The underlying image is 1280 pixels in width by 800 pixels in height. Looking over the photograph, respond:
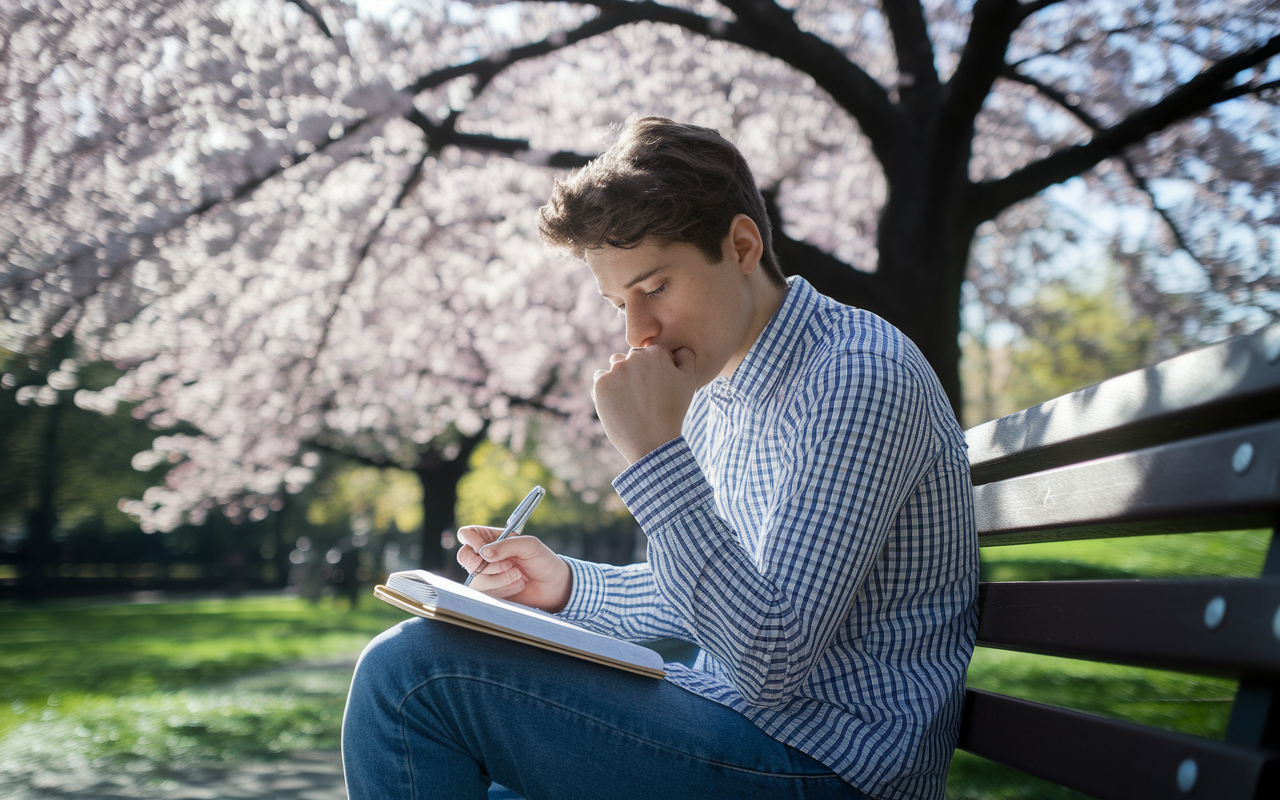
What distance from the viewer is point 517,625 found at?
129cm

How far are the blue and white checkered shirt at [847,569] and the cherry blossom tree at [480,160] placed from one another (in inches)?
127

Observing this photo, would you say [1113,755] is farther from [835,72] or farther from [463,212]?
[463,212]

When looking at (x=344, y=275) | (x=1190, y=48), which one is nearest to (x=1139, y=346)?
(x=1190, y=48)

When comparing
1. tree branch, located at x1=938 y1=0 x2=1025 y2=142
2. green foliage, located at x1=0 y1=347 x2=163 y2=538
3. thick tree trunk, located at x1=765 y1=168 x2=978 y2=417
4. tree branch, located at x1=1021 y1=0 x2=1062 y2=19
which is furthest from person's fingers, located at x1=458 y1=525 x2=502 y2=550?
green foliage, located at x1=0 y1=347 x2=163 y2=538

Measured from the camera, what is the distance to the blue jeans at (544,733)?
1302mm

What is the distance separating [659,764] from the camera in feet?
4.26

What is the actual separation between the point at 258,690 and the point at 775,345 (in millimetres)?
5729

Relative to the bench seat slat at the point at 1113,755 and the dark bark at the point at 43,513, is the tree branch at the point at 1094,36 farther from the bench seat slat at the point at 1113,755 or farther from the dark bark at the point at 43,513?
the dark bark at the point at 43,513

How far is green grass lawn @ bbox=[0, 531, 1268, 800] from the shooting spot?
3732mm

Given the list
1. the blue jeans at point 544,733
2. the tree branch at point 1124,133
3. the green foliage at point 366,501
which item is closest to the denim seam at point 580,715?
the blue jeans at point 544,733

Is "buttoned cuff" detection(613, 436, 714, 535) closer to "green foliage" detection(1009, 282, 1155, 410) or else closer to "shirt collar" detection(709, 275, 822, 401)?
"shirt collar" detection(709, 275, 822, 401)

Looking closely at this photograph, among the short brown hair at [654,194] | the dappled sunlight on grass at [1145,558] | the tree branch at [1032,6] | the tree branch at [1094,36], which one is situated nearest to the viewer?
the short brown hair at [654,194]

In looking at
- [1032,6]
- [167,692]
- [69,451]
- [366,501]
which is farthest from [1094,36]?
[366,501]

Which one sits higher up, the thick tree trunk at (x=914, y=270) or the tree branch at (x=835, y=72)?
the tree branch at (x=835, y=72)
